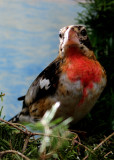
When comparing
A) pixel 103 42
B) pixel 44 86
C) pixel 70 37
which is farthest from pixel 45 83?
pixel 103 42

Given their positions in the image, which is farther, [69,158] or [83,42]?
[83,42]

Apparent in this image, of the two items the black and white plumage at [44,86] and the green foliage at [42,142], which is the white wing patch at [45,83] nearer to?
the black and white plumage at [44,86]

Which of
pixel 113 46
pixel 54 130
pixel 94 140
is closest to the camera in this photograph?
pixel 54 130

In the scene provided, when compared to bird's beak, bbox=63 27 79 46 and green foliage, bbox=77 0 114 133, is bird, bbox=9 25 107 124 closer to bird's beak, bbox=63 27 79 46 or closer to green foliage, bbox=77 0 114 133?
bird's beak, bbox=63 27 79 46

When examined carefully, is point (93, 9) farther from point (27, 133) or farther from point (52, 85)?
point (27, 133)

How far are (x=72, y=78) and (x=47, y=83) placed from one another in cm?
5

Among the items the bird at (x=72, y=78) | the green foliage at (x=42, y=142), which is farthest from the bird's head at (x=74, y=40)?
the green foliage at (x=42, y=142)

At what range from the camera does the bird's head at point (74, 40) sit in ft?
1.59

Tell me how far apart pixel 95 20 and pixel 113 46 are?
9 cm

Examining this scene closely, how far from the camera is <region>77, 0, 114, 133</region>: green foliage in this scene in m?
0.77

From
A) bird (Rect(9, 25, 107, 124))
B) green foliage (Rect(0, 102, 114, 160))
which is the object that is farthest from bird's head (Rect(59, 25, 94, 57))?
green foliage (Rect(0, 102, 114, 160))

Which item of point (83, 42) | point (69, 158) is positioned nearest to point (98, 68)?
point (83, 42)

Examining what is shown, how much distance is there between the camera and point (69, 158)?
1.02ft

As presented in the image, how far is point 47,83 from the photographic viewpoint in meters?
0.54
